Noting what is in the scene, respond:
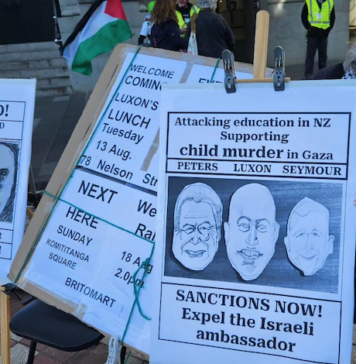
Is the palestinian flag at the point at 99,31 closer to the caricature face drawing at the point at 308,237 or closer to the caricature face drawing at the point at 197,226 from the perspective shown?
the caricature face drawing at the point at 197,226

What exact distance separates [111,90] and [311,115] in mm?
879

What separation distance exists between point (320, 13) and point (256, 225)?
639 cm

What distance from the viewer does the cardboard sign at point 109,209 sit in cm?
165

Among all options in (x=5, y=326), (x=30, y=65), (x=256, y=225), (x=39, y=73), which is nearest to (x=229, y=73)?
(x=256, y=225)

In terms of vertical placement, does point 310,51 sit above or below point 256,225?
above

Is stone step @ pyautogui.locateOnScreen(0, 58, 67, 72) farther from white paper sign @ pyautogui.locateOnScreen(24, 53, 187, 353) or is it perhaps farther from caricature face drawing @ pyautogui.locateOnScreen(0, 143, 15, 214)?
white paper sign @ pyautogui.locateOnScreen(24, 53, 187, 353)

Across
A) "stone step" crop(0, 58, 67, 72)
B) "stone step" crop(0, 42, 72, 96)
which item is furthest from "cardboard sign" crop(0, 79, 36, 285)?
"stone step" crop(0, 58, 67, 72)

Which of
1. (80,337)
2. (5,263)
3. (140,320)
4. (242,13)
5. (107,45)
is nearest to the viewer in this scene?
(140,320)

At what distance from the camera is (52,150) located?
5.76m

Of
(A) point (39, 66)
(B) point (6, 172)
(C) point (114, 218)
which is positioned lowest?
(C) point (114, 218)

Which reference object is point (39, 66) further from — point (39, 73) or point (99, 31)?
point (99, 31)

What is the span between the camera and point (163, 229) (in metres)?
1.49

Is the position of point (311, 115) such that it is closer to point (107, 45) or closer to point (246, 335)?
point (246, 335)

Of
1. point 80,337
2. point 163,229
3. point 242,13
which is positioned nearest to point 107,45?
point 163,229
